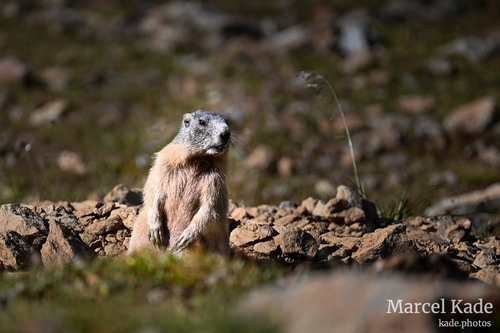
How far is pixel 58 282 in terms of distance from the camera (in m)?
5.59

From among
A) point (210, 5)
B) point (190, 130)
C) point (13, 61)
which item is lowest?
point (190, 130)

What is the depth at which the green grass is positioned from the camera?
4.55 meters

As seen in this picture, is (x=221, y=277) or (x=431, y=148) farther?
(x=431, y=148)

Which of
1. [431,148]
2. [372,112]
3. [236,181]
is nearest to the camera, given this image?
[236,181]

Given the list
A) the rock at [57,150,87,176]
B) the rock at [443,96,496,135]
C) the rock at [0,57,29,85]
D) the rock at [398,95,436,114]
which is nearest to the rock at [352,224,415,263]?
the rock at [57,150,87,176]

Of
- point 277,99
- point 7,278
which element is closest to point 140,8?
point 277,99

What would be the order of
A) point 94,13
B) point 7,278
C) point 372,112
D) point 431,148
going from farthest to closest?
1. point 94,13
2. point 372,112
3. point 431,148
4. point 7,278

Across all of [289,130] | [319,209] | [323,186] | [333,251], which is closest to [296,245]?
[333,251]

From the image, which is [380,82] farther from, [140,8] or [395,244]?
[395,244]

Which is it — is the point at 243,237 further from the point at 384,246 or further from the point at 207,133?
the point at 384,246

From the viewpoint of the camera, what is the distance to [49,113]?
19.2m

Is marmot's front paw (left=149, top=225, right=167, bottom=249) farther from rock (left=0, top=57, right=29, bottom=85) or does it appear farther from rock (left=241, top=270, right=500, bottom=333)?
rock (left=0, top=57, right=29, bottom=85)

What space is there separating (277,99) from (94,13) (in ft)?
31.1

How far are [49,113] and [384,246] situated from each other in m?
12.9
